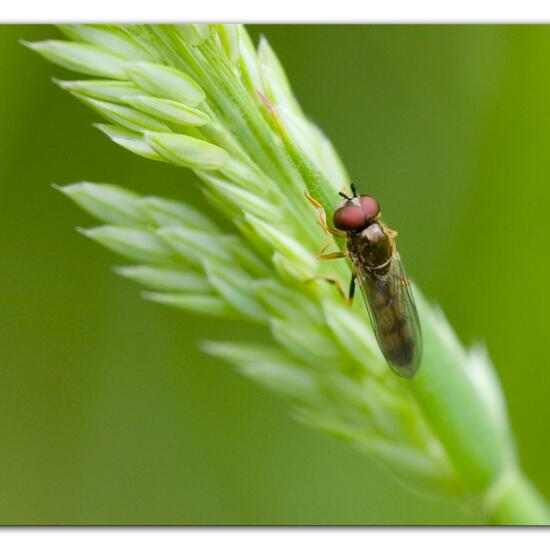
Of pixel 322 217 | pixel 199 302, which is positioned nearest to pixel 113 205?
→ pixel 199 302

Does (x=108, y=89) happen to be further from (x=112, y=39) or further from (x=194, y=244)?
(x=194, y=244)

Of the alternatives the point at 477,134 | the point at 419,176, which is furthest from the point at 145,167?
the point at 477,134

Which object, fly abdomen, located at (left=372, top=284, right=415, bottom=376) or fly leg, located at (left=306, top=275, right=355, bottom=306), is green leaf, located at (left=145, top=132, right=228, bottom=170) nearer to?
fly leg, located at (left=306, top=275, right=355, bottom=306)

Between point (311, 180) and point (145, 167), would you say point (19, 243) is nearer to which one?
point (145, 167)

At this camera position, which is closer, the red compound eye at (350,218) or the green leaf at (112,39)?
the green leaf at (112,39)

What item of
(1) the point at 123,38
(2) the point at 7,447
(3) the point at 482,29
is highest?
(1) the point at 123,38
